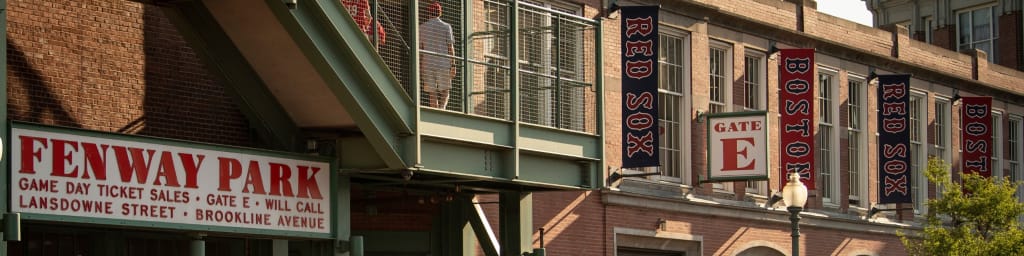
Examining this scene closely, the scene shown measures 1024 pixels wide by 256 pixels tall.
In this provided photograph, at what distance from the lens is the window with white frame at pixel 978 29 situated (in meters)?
55.1

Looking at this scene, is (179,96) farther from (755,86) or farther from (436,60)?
(755,86)

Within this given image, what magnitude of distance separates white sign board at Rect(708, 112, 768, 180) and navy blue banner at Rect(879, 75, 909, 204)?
270 inches

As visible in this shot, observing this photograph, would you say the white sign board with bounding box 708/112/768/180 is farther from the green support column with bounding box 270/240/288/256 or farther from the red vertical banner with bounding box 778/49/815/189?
the green support column with bounding box 270/240/288/256

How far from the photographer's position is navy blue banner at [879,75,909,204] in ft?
115

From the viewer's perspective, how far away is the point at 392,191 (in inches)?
830

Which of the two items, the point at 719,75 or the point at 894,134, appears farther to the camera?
the point at 894,134

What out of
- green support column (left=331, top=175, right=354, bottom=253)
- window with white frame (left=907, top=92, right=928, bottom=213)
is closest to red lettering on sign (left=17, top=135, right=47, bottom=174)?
green support column (left=331, top=175, right=354, bottom=253)

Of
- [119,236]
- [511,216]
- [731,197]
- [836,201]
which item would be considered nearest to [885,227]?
[836,201]

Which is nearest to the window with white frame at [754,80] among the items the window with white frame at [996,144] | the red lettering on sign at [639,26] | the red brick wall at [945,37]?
the red lettering on sign at [639,26]

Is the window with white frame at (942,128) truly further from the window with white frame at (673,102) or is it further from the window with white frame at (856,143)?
the window with white frame at (673,102)

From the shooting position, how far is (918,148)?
37375 millimetres

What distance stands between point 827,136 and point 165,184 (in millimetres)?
20166

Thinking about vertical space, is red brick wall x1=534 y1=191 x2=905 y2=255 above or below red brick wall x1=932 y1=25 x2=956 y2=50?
below

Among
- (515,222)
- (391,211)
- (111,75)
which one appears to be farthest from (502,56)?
(391,211)
